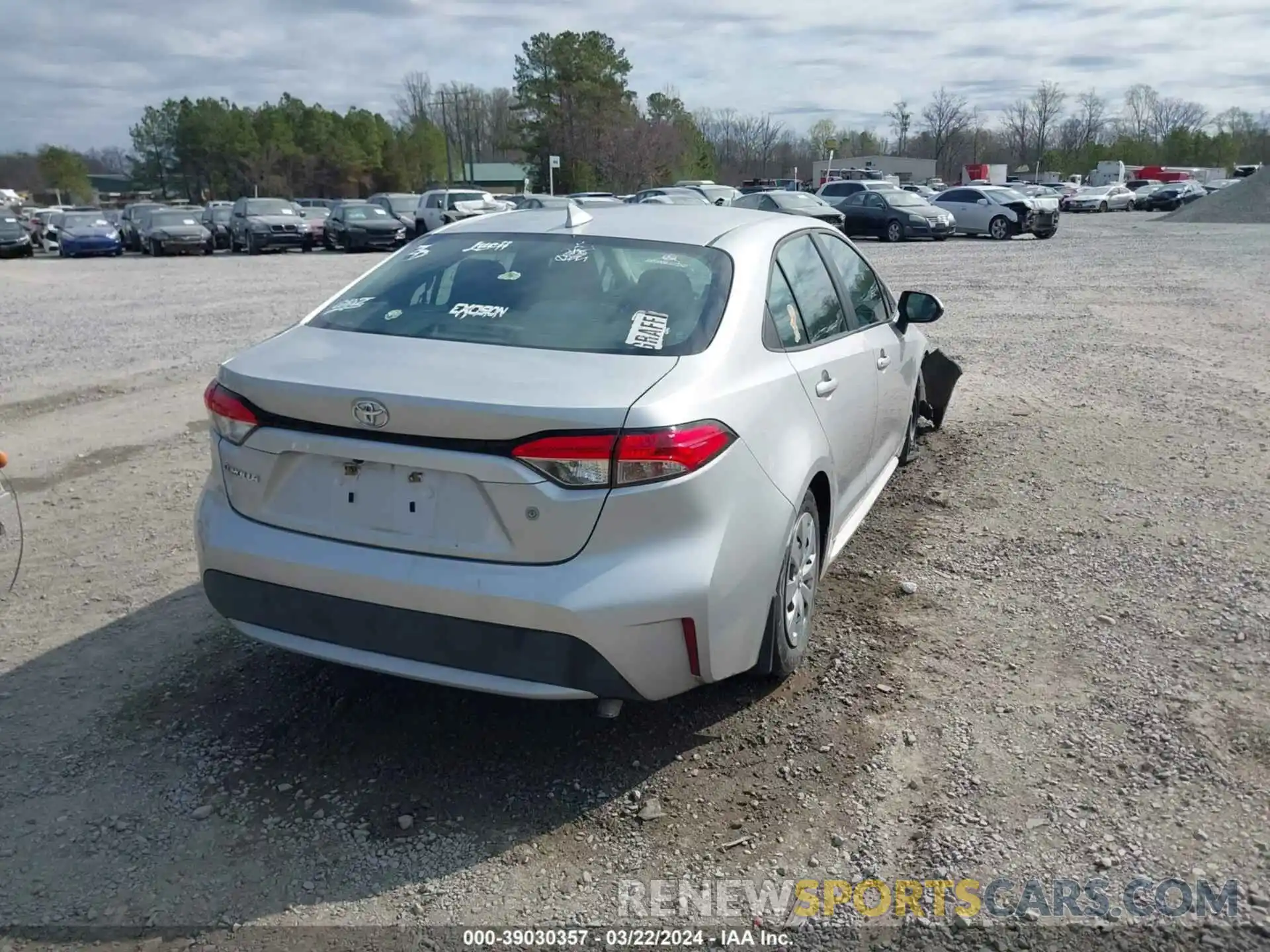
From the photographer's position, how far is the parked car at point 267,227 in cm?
3319

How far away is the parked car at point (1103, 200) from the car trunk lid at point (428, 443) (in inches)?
2351

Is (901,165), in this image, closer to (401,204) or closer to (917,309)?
(401,204)

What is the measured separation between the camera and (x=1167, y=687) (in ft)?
12.8

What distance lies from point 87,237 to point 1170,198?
5231 centimetres

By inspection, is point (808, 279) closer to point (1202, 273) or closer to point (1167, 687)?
point (1167, 687)

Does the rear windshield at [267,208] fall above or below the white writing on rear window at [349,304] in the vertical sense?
above

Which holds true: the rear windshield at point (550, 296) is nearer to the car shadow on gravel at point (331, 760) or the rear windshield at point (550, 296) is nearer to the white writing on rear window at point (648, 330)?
the white writing on rear window at point (648, 330)

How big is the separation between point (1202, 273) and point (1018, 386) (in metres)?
13.2

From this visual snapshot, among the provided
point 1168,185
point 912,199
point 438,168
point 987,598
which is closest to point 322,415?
point 987,598

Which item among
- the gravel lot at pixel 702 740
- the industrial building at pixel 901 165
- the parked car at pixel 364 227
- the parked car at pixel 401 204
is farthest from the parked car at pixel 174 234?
the industrial building at pixel 901 165

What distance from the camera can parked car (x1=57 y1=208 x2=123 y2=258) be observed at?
1332 inches

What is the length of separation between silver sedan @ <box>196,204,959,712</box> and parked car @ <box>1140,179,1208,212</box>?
6085 centimetres

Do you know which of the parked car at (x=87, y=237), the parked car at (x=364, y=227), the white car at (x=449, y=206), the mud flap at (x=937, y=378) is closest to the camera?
the mud flap at (x=937, y=378)

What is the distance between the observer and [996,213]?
104 ft
